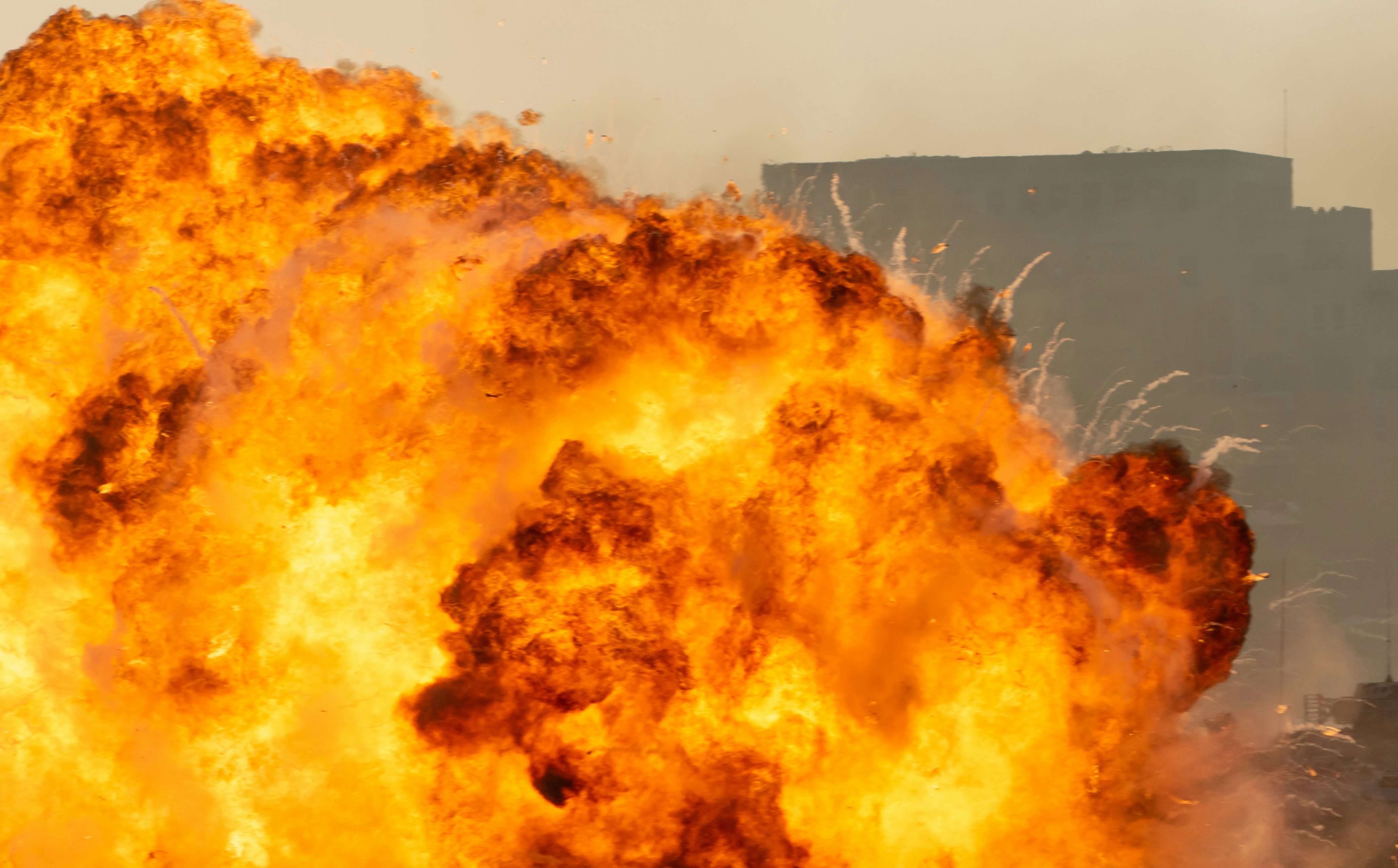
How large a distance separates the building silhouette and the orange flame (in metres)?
37.2

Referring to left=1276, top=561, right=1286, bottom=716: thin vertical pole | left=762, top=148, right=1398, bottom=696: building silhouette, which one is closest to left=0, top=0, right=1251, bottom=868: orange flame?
left=1276, top=561, right=1286, bottom=716: thin vertical pole

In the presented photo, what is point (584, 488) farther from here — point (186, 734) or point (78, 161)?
point (78, 161)

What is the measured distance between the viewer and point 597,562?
9625mm

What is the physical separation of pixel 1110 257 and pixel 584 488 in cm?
4407

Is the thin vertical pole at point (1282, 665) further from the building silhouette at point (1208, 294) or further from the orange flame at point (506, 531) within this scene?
the orange flame at point (506, 531)

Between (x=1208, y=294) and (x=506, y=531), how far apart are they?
4651 cm

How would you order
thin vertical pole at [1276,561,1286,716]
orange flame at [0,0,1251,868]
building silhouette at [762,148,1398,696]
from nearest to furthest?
orange flame at [0,0,1251,868] → thin vertical pole at [1276,561,1286,716] → building silhouette at [762,148,1398,696]

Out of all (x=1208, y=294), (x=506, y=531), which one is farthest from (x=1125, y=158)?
(x=506, y=531)

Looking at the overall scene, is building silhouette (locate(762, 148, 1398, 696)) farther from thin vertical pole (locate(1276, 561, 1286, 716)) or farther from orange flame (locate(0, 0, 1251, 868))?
orange flame (locate(0, 0, 1251, 868))

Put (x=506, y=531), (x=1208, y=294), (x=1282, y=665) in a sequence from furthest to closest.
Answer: (x=1208, y=294) < (x=1282, y=665) < (x=506, y=531)

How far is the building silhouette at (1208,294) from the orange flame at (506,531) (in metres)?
37.2

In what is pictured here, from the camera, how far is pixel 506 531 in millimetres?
9812

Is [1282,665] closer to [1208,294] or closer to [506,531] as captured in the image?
[1208,294]

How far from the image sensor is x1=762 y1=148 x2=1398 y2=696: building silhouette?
156ft
